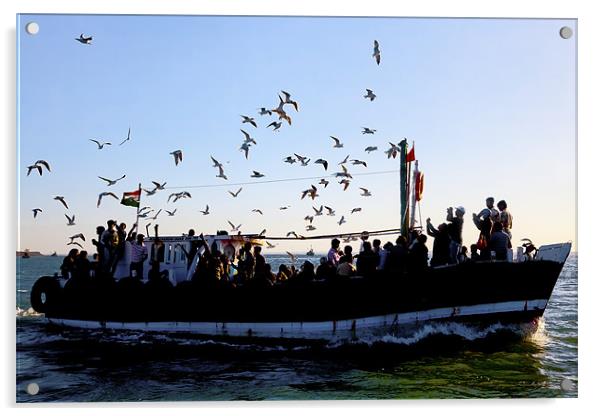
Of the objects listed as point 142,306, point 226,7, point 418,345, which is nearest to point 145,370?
point 142,306

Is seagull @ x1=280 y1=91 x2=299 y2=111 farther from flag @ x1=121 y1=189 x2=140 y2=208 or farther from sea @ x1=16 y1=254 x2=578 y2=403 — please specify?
sea @ x1=16 y1=254 x2=578 y2=403

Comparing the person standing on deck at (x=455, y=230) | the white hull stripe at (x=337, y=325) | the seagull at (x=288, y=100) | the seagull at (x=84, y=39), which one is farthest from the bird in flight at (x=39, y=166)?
the person standing on deck at (x=455, y=230)

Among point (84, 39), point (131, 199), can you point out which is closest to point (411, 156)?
point (131, 199)

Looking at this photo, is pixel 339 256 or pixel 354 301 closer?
pixel 354 301

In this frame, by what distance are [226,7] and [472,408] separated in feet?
18.1

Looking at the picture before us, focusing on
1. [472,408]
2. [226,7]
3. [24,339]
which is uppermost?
[226,7]

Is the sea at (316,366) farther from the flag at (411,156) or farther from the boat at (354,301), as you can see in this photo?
the flag at (411,156)

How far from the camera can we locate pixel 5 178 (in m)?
10.5

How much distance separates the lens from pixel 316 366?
1184cm

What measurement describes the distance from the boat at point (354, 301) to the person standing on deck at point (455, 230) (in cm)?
18

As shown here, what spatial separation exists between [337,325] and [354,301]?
1.34 feet

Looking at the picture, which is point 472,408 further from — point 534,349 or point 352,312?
point 352,312

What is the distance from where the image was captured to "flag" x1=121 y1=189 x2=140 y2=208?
38.5 ft

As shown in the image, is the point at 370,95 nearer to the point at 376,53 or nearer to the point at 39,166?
the point at 376,53
